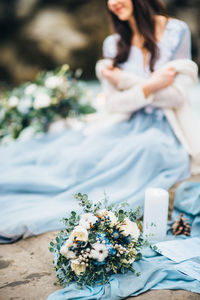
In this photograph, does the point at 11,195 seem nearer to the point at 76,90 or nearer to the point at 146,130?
the point at 146,130

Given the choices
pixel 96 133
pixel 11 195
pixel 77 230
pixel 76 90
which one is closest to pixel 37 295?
pixel 77 230

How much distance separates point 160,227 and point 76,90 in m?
1.60

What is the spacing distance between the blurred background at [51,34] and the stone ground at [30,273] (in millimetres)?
5446

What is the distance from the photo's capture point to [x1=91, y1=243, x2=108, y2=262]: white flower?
112 cm

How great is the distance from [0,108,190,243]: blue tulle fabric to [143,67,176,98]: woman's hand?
19 cm

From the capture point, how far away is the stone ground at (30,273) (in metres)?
1.14

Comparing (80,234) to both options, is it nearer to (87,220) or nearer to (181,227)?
(87,220)

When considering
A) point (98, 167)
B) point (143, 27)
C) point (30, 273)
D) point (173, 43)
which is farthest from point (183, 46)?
point (30, 273)

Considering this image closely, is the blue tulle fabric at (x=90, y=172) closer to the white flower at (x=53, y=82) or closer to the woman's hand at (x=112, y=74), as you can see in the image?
the woman's hand at (x=112, y=74)

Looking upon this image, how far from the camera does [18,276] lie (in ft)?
4.17

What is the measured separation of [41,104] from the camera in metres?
2.46

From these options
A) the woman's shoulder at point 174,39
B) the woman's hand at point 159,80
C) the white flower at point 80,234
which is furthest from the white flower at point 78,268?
the woman's shoulder at point 174,39

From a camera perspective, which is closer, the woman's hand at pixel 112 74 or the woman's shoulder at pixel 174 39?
the woman's shoulder at pixel 174 39

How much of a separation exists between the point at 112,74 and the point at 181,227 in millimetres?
1104
